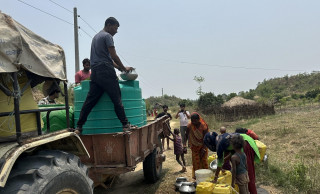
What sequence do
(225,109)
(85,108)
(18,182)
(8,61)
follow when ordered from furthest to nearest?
(225,109) → (85,108) → (8,61) → (18,182)

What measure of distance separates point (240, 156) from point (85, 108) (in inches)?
94.1

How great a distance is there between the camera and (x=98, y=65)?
145 inches

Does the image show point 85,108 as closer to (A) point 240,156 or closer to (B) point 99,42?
(B) point 99,42

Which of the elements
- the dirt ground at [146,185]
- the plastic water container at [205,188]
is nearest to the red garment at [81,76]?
the dirt ground at [146,185]

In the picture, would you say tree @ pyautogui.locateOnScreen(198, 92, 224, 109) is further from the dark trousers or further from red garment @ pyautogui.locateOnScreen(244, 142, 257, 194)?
the dark trousers

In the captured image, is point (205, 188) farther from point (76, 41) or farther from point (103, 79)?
point (76, 41)

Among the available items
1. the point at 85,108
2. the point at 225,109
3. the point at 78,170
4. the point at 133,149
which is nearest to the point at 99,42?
the point at 85,108

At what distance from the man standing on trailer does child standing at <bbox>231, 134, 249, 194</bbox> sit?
160 cm

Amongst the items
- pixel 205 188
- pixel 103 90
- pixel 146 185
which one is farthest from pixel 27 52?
pixel 146 185

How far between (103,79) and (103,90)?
0.18 metres

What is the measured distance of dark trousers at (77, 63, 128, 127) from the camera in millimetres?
3586

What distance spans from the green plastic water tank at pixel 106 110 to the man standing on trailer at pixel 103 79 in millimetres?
118

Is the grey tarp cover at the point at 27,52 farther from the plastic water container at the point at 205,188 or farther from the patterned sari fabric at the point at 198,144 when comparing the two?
the patterned sari fabric at the point at 198,144

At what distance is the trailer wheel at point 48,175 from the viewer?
1.89 meters
